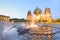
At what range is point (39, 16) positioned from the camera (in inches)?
104

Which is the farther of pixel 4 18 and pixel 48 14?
pixel 4 18

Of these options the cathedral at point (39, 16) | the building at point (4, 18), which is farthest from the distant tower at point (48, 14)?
the building at point (4, 18)

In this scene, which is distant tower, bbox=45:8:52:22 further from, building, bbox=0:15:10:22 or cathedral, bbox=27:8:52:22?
building, bbox=0:15:10:22

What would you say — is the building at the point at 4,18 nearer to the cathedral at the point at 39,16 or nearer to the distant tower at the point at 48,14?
the cathedral at the point at 39,16

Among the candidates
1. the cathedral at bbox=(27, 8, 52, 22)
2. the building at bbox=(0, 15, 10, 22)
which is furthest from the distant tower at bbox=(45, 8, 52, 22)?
the building at bbox=(0, 15, 10, 22)

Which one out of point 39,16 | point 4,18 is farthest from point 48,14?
point 4,18

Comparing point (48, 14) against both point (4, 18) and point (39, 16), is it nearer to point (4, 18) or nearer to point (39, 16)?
point (39, 16)

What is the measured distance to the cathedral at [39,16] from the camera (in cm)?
261

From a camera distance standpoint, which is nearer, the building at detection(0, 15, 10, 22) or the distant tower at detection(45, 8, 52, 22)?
the distant tower at detection(45, 8, 52, 22)

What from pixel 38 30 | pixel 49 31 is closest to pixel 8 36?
pixel 38 30

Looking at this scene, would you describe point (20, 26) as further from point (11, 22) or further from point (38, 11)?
point (38, 11)

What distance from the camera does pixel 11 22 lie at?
2762mm

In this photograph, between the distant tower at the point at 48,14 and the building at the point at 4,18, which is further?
the building at the point at 4,18

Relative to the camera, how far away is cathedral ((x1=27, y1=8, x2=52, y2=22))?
8.57 ft
